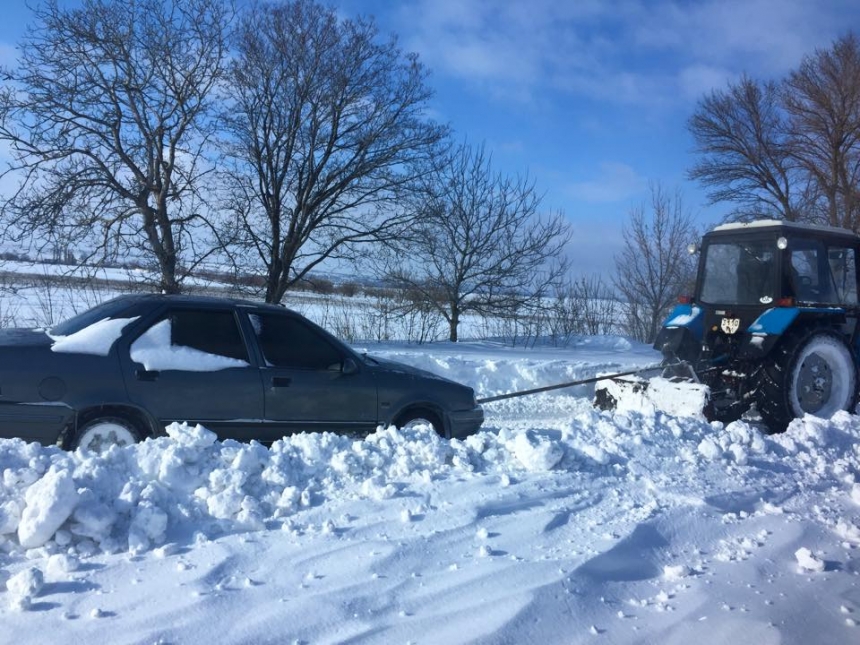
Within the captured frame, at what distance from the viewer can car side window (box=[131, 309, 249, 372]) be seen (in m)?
5.66

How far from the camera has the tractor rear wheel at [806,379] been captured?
7848mm

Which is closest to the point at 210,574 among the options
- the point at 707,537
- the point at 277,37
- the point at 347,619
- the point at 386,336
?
the point at 347,619

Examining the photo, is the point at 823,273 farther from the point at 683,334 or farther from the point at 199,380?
the point at 199,380

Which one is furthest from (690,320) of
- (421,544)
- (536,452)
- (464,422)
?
(421,544)

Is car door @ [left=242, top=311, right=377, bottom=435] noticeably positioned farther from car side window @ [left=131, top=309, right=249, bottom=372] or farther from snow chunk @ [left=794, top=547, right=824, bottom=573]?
snow chunk @ [left=794, top=547, right=824, bottom=573]

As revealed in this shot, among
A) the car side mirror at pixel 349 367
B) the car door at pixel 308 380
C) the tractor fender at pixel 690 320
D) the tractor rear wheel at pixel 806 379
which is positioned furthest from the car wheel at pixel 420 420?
the tractor rear wheel at pixel 806 379

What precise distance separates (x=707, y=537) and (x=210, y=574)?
280 centimetres

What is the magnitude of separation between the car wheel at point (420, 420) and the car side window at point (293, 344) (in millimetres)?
793

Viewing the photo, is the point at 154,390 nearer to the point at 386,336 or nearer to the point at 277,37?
the point at 277,37

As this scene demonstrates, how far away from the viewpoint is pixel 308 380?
6.16m

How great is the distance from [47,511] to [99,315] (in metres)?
2.69

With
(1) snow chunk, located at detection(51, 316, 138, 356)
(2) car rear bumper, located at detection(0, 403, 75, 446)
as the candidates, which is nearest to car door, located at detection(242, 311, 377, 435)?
(1) snow chunk, located at detection(51, 316, 138, 356)

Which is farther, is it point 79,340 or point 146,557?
point 79,340

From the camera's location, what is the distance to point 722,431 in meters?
6.25
